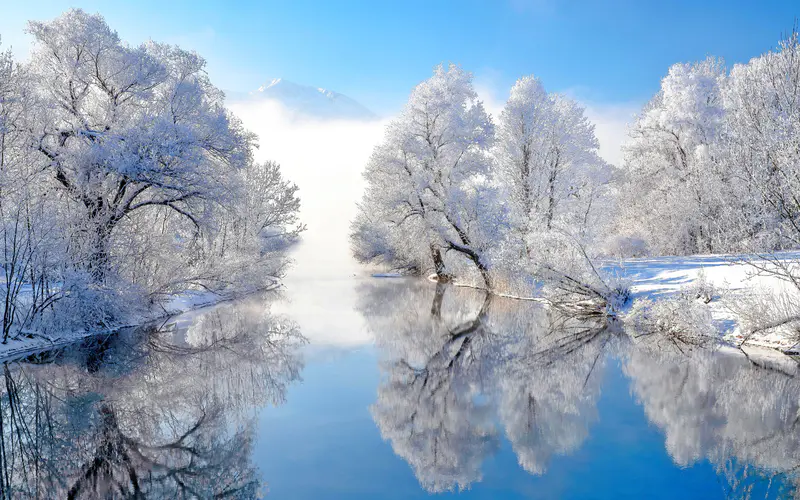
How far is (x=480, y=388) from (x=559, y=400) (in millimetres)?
1383

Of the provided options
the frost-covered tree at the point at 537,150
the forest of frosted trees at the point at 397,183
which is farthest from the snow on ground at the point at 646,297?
the frost-covered tree at the point at 537,150

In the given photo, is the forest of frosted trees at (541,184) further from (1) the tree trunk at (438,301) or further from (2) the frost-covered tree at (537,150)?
(1) the tree trunk at (438,301)

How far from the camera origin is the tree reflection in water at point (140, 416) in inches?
219

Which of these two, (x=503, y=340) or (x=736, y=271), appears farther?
(x=736, y=271)

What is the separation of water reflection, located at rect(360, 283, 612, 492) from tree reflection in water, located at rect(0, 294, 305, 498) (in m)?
2.08

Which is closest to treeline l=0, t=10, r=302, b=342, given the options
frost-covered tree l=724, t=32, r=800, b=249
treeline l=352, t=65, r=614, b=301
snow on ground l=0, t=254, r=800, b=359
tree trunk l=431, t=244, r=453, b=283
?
snow on ground l=0, t=254, r=800, b=359

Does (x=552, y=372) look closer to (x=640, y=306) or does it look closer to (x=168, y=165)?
(x=640, y=306)

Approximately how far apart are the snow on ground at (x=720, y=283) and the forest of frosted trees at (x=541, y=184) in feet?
4.58

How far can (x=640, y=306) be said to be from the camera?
1480cm

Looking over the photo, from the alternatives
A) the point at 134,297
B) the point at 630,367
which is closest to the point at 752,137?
the point at 630,367

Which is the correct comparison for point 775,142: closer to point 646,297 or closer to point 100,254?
point 646,297

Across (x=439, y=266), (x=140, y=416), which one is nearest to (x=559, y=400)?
(x=140, y=416)

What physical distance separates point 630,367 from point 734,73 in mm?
30610

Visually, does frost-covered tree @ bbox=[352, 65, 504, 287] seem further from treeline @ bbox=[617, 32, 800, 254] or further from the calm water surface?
the calm water surface
